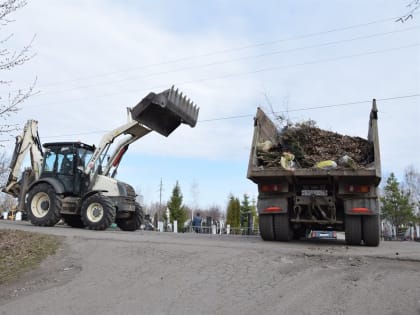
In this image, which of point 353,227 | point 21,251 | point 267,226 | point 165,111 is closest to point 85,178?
point 165,111

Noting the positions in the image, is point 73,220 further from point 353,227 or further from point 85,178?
point 353,227

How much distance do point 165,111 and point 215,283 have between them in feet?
24.4

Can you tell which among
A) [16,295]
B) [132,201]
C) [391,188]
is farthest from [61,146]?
[391,188]

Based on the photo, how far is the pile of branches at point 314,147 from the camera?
8992 mm

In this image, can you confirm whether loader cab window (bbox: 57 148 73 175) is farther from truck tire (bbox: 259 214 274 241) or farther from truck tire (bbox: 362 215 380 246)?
truck tire (bbox: 362 215 380 246)

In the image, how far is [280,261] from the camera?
616 cm

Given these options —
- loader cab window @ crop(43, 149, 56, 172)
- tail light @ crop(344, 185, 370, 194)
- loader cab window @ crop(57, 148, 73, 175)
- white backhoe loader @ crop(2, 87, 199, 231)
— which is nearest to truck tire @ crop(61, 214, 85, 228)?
white backhoe loader @ crop(2, 87, 199, 231)

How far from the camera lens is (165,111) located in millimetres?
12000

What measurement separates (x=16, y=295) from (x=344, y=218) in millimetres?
6068

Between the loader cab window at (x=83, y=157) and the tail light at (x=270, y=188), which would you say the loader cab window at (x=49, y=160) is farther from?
the tail light at (x=270, y=188)

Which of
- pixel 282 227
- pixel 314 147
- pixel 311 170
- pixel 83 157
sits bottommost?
pixel 282 227

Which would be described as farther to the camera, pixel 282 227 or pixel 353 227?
pixel 282 227

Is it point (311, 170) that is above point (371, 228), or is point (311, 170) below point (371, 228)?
above

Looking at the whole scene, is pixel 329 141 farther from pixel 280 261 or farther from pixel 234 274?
pixel 234 274
